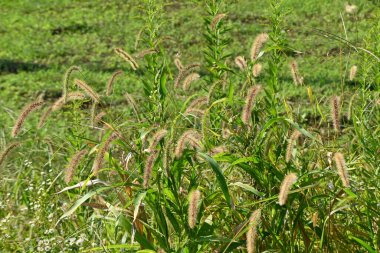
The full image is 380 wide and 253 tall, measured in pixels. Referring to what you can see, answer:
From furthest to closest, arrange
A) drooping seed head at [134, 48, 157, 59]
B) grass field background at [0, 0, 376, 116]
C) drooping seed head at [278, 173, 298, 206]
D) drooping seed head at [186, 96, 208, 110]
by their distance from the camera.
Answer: grass field background at [0, 0, 376, 116], drooping seed head at [134, 48, 157, 59], drooping seed head at [186, 96, 208, 110], drooping seed head at [278, 173, 298, 206]

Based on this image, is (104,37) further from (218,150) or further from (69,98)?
(218,150)

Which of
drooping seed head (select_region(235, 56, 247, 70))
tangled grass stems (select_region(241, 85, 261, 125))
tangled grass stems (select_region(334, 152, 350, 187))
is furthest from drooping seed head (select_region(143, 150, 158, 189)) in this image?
drooping seed head (select_region(235, 56, 247, 70))

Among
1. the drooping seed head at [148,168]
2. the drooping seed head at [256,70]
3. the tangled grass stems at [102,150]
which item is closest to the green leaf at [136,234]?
the tangled grass stems at [102,150]

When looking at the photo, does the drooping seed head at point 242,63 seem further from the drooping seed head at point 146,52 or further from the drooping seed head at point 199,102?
the drooping seed head at point 146,52

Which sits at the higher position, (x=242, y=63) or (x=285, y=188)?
(x=242, y=63)

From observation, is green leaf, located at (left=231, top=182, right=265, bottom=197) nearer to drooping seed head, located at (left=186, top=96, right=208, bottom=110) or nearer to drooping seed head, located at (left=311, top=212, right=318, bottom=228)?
drooping seed head, located at (left=311, top=212, right=318, bottom=228)

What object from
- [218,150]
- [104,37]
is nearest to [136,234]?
[218,150]

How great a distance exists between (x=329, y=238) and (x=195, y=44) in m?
7.04

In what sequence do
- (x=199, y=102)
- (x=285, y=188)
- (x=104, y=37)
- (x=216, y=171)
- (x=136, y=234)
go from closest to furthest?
(x=285, y=188) < (x=216, y=171) < (x=136, y=234) < (x=199, y=102) < (x=104, y=37)

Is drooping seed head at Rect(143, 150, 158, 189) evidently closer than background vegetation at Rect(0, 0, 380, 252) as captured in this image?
Yes

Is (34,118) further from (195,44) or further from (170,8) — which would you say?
(170,8)

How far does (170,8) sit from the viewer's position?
12.0 metres

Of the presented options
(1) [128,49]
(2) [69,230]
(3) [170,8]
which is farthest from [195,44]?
(2) [69,230]

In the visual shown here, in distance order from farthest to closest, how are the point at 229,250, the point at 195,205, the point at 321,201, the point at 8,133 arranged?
1. the point at 8,133
2. the point at 321,201
3. the point at 229,250
4. the point at 195,205
